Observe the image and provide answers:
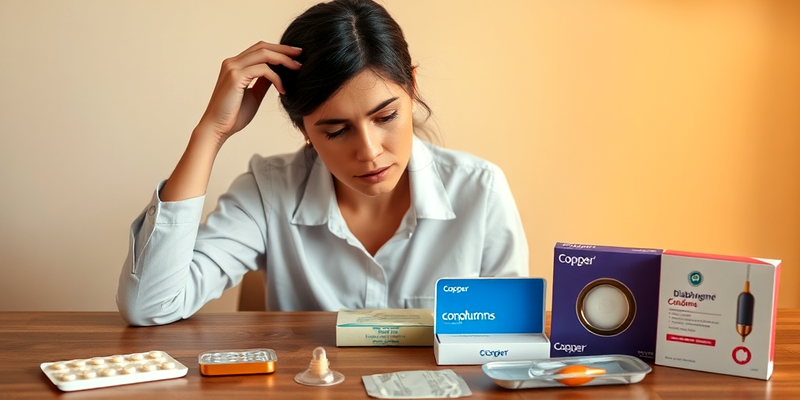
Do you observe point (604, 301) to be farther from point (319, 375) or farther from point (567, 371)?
point (319, 375)

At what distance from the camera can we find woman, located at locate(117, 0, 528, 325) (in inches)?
48.6

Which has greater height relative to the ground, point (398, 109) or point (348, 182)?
point (398, 109)

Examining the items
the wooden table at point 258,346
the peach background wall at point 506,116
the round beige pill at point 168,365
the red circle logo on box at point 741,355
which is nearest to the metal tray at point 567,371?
the wooden table at point 258,346

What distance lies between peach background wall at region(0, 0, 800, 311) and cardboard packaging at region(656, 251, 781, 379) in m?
1.00

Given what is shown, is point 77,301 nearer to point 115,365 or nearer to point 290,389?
point 115,365

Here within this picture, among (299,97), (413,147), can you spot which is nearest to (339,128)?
(299,97)

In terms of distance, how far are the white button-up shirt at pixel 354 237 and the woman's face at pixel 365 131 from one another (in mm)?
162

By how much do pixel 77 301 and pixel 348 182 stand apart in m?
0.98

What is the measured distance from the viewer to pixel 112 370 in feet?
3.03

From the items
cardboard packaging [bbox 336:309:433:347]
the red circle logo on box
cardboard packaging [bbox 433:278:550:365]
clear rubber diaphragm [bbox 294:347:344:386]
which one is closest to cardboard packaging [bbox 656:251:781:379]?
the red circle logo on box

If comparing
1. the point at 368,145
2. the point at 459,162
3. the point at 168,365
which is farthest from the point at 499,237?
the point at 168,365

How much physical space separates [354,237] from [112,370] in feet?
1.97

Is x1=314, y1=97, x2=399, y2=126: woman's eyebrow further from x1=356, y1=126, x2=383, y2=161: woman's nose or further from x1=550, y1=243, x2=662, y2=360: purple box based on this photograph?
x1=550, y1=243, x2=662, y2=360: purple box

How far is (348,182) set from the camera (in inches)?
51.7
